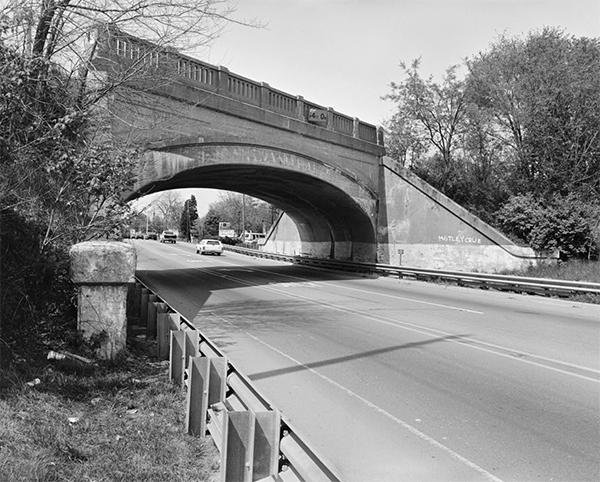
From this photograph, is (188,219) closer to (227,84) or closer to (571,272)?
(227,84)

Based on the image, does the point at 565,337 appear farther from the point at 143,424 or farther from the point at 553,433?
the point at 143,424

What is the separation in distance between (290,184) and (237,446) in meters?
20.1

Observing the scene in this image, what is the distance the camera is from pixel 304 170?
783 inches

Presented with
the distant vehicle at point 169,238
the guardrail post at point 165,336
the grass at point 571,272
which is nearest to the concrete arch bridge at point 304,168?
the grass at point 571,272

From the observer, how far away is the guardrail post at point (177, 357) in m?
5.35

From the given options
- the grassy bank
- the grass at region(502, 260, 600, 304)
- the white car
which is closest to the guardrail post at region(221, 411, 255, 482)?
the grass at region(502, 260, 600, 304)

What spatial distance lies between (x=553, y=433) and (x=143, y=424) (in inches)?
152

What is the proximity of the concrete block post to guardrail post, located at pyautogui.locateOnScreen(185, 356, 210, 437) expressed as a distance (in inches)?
82.7

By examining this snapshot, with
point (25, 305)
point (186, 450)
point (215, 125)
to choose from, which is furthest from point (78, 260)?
point (215, 125)

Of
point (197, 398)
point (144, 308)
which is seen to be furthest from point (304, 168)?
point (197, 398)

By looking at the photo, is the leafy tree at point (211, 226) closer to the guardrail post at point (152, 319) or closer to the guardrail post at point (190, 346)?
the guardrail post at point (152, 319)

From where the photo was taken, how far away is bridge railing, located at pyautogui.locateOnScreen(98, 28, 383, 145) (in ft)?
25.4

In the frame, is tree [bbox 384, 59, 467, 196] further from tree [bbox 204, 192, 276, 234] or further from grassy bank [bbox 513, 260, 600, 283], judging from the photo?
tree [bbox 204, 192, 276, 234]

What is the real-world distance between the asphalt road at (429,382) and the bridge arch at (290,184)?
479 cm
